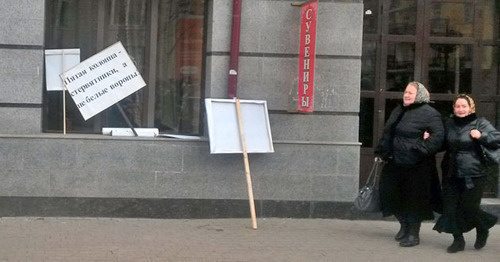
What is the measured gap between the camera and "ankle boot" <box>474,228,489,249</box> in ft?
27.7

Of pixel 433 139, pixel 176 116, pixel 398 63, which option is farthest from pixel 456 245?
pixel 176 116

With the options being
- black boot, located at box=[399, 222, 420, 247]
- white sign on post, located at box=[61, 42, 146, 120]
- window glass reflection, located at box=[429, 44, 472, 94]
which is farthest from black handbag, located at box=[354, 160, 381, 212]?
white sign on post, located at box=[61, 42, 146, 120]

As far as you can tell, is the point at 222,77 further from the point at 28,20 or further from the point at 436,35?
the point at 436,35

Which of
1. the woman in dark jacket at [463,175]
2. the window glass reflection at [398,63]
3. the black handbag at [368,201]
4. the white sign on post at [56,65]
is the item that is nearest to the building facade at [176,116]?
the white sign on post at [56,65]

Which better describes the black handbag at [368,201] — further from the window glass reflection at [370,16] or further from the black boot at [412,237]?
the window glass reflection at [370,16]

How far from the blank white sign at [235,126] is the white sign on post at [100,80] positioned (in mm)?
1368

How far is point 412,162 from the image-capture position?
847cm

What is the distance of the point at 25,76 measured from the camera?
9.49 metres

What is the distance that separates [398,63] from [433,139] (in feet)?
8.26

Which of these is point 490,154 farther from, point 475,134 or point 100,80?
point 100,80

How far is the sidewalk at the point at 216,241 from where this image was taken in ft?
25.5

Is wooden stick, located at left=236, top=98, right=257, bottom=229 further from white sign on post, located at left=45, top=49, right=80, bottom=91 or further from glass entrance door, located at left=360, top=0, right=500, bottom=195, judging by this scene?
white sign on post, located at left=45, top=49, right=80, bottom=91

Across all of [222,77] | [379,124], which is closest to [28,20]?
[222,77]

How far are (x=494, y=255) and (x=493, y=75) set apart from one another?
3.42 m
